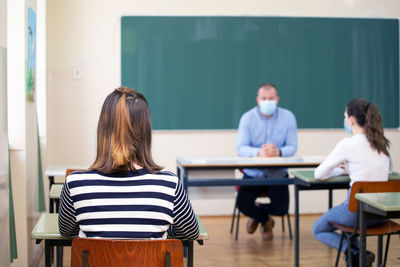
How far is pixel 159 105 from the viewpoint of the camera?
18.6ft

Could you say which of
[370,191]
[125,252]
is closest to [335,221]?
[370,191]

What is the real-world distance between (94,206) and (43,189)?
2.99 metres

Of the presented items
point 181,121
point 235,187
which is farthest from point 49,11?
point 235,187

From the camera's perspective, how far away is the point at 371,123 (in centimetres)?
329

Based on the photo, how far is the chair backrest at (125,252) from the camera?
5.55 feet

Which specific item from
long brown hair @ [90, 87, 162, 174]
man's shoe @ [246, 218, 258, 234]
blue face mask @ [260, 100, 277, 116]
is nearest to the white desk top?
blue face mask @ [260, 100, 277, 116]

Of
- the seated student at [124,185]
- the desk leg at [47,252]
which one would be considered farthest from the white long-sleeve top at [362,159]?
the desk leg at [47,252]

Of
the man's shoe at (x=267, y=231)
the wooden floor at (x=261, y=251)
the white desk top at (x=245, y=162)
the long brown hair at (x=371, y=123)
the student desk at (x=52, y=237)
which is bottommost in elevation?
the wooden floor at (x=261, y=251)

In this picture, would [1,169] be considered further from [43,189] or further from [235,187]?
[235,187]

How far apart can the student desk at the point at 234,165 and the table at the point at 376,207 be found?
1.28m

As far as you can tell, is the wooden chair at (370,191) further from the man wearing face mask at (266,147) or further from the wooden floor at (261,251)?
the man wearing face mask at (266,147)

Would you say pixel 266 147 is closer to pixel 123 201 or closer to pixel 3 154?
pixel 3 154

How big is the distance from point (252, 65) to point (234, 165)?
6.58 ft

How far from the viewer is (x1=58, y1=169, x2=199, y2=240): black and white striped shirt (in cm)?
177
